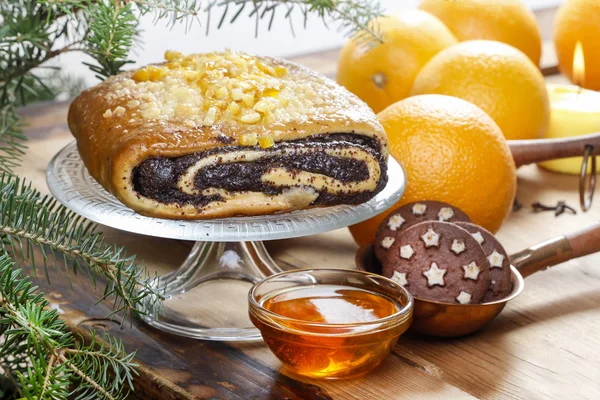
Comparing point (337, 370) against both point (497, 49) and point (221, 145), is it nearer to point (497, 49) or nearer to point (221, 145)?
point (221, 145)

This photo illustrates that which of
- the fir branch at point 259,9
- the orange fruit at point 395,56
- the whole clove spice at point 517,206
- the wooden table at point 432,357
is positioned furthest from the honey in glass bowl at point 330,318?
the orange fruit at point 395,56

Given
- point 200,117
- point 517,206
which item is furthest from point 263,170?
point 517,206

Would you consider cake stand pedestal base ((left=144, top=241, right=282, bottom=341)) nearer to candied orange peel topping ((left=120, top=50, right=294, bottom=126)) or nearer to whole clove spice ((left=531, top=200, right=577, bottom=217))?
candied orange peel topping ((left=120, top=50, right=294, bottom=126))

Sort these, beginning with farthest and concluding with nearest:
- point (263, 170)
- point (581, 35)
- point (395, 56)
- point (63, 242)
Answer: point (581, 35), point (395, 56), point (263, 170), point (63, 242)

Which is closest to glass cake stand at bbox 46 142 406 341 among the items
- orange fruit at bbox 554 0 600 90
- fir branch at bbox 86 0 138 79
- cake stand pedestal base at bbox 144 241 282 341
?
cake stand pedestal base at bbox 144 241 282 341

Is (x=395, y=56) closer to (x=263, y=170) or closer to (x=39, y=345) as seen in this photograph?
(x=263, y=170)

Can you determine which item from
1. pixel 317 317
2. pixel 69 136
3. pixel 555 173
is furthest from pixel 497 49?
pixel 69 136
